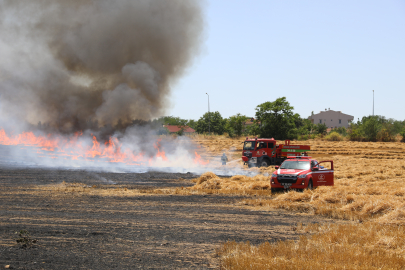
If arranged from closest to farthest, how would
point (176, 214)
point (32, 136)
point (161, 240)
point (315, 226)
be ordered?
point (161, 240) < point (315, 226) < point (176, 214) < point (32, 136)

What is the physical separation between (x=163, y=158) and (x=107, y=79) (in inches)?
499

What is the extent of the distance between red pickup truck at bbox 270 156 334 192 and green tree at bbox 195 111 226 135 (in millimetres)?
80362

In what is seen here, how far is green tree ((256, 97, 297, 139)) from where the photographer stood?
6469 centimetres

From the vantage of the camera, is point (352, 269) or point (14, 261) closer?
point (352, 269)

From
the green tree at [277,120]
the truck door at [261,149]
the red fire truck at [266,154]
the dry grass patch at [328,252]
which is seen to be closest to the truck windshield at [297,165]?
the dry grass patch at [328,252]

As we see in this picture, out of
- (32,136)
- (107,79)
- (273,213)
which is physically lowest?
(273,213)

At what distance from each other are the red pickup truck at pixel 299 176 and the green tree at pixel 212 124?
80.4 m

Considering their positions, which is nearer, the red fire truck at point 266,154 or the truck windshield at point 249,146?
the red fire truck at point 266,154

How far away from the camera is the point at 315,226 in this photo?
9312 millimetres

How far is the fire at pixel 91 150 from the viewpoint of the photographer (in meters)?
35.8

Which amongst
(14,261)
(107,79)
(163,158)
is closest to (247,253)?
(14,261)

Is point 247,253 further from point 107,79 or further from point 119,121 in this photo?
point 107,79

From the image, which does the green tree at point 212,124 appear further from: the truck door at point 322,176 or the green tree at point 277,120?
the truck door at point 322,176

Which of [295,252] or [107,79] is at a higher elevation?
[107,79]
